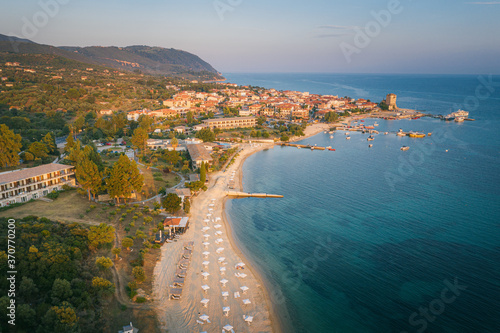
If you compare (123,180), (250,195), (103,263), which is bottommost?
(250,195)

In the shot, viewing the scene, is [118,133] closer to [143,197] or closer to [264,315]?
[143,197]

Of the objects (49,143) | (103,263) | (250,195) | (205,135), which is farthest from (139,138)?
(103,263)

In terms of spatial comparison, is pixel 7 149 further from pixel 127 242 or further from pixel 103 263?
pixel 103 263

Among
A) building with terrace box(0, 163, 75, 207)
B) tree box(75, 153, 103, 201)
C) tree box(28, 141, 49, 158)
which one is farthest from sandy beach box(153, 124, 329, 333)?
tree box(28, 141, 49, 158)

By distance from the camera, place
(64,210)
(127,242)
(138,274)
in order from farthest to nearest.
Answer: (64,210), (127,242), (138,274)

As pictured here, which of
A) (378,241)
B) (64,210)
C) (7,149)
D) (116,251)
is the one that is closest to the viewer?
(116,251)

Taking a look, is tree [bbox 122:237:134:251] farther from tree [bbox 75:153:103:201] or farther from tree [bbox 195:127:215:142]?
tree [bbox 195:127:215:142]
